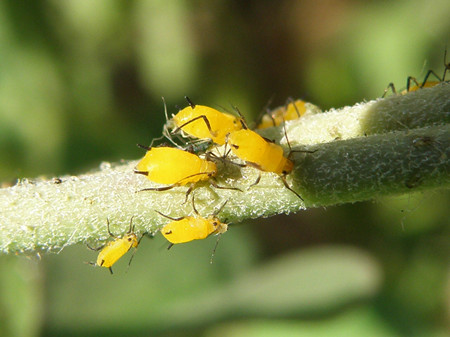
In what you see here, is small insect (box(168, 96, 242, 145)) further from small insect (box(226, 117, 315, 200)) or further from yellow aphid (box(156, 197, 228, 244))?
yellow aphid (box(156, 197, 228, 244))

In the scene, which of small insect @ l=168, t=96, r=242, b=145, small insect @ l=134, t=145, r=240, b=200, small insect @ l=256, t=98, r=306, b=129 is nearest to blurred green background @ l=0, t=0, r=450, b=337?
small insect @ l=256, t=98, r=306, b=129

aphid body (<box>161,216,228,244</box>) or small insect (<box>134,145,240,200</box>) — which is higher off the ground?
small insect (<box>134,145,240,200</box>)

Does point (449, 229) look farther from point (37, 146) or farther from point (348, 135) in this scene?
point (37, 146)

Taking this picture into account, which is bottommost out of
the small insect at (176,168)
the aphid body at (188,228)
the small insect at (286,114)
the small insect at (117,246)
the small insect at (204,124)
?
the aphid body at (188,228)

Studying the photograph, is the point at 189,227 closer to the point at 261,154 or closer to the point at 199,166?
the point at 199,166

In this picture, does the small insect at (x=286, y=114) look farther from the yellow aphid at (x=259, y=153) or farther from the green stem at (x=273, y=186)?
the yellow aphid at (x=259, y=153)

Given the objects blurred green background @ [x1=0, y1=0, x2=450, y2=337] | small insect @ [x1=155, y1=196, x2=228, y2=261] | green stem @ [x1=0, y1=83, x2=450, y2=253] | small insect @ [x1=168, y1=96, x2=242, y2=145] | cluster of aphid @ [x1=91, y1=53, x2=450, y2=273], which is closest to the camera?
green stem @ [x1=0, y1=83, x2=450, y2=253]

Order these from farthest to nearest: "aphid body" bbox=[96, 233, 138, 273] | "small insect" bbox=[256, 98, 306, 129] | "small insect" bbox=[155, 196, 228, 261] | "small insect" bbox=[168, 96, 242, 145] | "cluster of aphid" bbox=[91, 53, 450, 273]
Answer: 1. "small insect" bbox=[256, 98, 306, 129]
2. "small insect" bbox=[168, 96, 242, 145]
3. "aphid body" bbox=[96, 233, 138, 273]
4. "small insect" bbox=[155, 196, 228, 261]
5. "cluster of aphid" bbox=[91, 53, 450, 273]

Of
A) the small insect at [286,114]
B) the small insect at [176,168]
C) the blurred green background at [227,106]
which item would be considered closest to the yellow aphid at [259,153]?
the small insect at [176,168]
